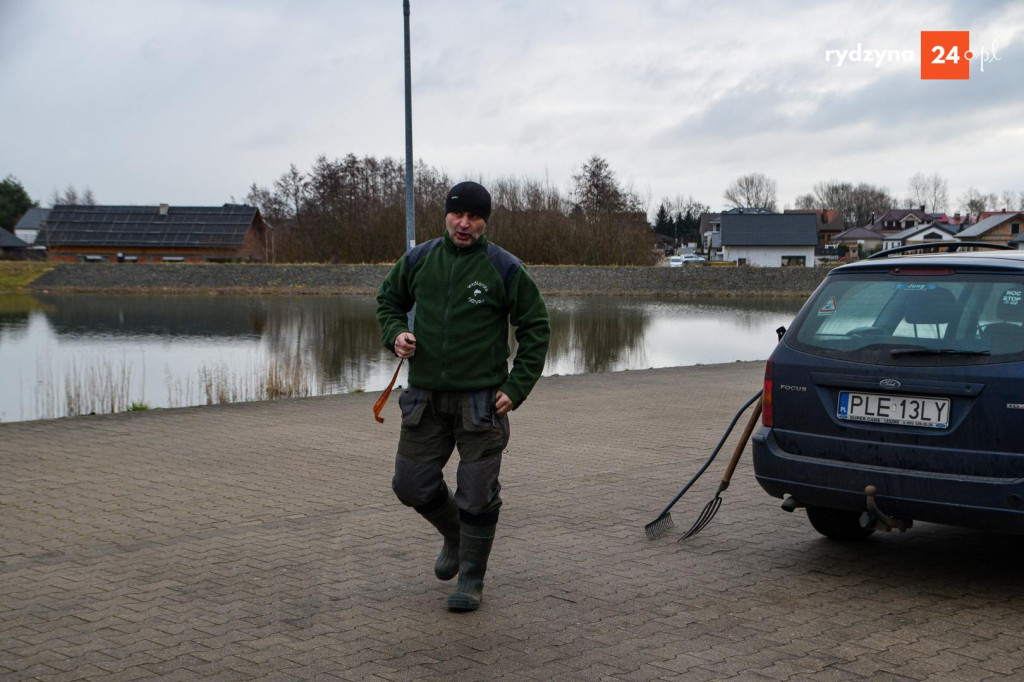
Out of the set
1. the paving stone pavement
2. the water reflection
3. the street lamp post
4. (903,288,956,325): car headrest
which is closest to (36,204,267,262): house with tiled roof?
the water reflection

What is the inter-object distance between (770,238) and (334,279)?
54035 mm

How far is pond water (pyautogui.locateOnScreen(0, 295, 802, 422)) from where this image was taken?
15.0 meters

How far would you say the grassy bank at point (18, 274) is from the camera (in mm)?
58713

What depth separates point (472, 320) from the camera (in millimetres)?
4512

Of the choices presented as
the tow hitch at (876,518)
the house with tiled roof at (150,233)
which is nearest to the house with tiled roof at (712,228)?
the house with tiled roof at (150,233)

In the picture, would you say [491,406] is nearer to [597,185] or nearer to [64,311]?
[64,311]

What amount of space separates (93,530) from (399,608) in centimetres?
241

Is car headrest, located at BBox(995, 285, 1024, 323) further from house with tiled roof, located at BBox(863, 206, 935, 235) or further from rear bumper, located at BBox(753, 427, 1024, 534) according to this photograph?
house with tiled roof, located at BBox(863, 206, 935, 235)

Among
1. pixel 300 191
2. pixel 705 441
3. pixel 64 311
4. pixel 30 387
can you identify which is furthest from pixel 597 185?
pixel 705 441

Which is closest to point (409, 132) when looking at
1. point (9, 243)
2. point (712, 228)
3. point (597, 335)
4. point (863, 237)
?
point (597, 335)

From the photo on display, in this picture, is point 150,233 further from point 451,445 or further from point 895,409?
point 895,409

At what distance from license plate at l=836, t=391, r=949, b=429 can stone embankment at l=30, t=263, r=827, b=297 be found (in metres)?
51.4

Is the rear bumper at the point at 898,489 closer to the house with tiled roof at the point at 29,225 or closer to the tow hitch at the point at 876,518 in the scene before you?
the tow hitch at the point at 876,518

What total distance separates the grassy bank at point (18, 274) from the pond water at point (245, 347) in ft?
45.1
